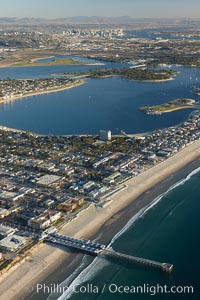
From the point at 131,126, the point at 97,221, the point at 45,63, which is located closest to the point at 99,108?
the point at 131,126

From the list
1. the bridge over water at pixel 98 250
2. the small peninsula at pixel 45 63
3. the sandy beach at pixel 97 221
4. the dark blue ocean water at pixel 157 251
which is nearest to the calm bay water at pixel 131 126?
the dark blue ocean water at pixel 157 251

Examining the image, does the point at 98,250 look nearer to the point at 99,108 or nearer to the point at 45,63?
the point at 99,108

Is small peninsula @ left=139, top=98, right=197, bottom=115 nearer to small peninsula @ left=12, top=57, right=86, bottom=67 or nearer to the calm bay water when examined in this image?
the calm bay water

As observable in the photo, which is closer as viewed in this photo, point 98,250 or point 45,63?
point 98,250

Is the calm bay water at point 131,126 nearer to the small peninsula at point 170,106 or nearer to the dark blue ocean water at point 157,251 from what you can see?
the dark blue ocean water at point 157,251

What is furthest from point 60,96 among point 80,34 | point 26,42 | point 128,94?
point 80,34

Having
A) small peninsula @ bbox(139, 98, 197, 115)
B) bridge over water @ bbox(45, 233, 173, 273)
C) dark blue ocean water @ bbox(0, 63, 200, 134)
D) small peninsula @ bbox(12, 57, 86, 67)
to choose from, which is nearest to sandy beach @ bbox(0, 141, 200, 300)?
bridge over water @ bbox(45, 233, 173, 273)
